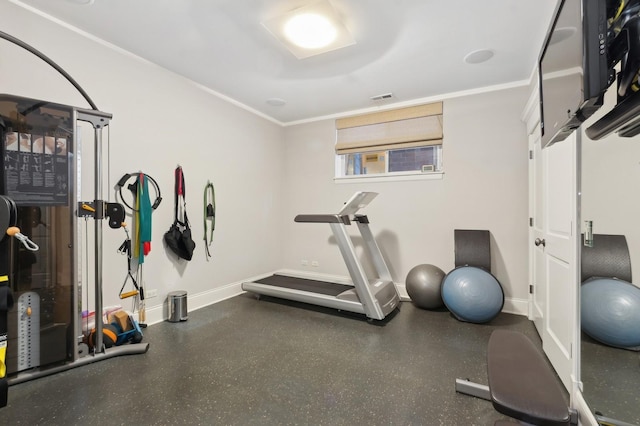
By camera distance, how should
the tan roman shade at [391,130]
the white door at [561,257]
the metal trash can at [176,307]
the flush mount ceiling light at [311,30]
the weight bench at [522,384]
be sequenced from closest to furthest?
the weight bench at [522,384]
the white door at [561,257]
the flush mount ceiling light at [311,30]
the metal trash can at [176,307]
the tan roman shade at [391,130]

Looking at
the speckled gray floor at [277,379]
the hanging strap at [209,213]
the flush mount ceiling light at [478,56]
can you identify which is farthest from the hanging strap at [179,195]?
the flush mount ceiling light at [478,56]

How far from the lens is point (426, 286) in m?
3.49

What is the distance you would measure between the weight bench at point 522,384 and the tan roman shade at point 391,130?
315 cm

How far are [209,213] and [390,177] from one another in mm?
2588

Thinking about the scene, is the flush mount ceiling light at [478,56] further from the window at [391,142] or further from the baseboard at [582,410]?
the baseboard at [582,410]

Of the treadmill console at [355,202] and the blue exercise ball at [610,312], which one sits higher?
the treadmill console at [355,202]

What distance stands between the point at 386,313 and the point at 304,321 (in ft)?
3.06

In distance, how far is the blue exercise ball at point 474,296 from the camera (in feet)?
9.93

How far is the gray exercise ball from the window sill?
124 cm

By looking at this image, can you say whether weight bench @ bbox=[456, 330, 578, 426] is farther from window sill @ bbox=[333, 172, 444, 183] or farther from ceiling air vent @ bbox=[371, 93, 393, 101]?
ceiling air vent @ bbox=[371, 93, 393, 101]

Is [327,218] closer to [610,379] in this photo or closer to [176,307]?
[176,307]

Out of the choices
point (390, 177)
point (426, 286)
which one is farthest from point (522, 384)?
point (390, 177)

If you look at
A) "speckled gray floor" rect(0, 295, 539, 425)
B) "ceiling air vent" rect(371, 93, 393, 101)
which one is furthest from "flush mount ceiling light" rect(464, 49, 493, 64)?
"speckled gray floor" rect(0, 295, 539, 425)

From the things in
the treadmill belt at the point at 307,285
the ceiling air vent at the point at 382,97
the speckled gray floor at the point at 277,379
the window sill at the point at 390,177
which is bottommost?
the speckled gray floor at the point at 277,379
